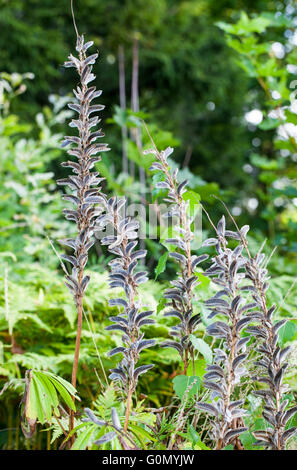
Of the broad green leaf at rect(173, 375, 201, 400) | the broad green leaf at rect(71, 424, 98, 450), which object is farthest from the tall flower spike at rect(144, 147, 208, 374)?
the broad green leaf at rect(71, 424, 98, 450)

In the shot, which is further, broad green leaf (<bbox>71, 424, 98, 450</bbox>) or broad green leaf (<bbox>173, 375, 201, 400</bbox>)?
broad green leaf (<bbox>173, 375, 201, 400</bbox>)

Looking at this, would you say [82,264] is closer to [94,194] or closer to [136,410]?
[94,194]

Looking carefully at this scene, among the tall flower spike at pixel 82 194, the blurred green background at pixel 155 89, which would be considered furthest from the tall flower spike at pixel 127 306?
the blurred green background at pixel 155 89

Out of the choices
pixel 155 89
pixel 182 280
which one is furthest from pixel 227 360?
pixel 155 89

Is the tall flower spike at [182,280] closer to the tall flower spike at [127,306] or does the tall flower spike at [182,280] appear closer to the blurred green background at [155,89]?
the tall flower spike at [127,306]

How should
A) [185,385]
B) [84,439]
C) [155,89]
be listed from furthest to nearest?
[155,89], [185,385], [84,439]

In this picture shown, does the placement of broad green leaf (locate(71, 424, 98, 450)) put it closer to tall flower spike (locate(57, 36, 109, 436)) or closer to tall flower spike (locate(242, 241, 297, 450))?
tall flower spike (locate(57, 36, 109, 436))

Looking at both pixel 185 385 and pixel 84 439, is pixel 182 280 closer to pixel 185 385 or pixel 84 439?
pixel 185 385

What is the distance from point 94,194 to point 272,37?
9.31 metres

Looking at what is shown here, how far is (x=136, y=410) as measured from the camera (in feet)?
3.05

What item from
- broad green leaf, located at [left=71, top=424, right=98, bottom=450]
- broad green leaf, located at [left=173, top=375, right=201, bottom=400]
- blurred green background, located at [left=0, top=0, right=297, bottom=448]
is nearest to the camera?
broad green leaf, located at [left=71, top=424, right=98, bottom=450]

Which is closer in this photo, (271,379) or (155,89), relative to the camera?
(271,379)

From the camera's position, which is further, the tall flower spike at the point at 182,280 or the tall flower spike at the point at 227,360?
the tall flower spike at the point at 182,280
